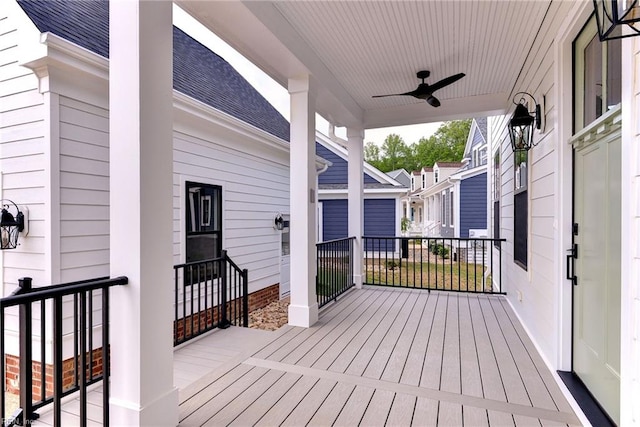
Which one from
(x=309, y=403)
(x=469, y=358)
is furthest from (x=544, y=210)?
(x=309, y=403)

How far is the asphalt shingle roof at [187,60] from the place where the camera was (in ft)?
10.7

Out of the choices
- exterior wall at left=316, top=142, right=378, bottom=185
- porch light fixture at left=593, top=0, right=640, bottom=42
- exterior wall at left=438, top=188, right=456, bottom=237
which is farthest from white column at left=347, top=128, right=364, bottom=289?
exterior wall at left=438, top=188, right=456, bottom=237

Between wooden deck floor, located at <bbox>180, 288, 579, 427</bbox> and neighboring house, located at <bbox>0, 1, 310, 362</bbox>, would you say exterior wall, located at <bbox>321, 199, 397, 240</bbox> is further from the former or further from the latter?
wooden deck floor, located at <bbox>180, 288, 579, 427</bbox>

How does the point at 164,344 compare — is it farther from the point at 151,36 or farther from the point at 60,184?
the point at 60,184

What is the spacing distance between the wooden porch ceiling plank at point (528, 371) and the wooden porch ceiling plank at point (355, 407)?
3.61 ft

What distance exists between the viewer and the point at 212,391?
2.37 m

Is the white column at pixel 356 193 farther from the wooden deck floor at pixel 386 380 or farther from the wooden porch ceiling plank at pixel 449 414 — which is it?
the wooden porch ceiling plank at pixel 449 414

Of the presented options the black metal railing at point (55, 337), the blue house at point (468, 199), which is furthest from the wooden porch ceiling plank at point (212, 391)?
the blue house at point (468, 199)

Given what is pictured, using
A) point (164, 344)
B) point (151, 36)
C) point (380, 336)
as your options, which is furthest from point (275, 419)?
point (151, 36)

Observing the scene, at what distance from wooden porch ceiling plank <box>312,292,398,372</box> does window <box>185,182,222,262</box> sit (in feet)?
8.05

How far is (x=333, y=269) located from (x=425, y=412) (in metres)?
2.95

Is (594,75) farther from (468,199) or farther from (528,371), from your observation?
(468,199)

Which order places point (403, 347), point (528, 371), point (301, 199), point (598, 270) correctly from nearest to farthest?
1. point (598, 270)
2. point (528, 371)
3. point (403, 347)
4. point (301, 199)

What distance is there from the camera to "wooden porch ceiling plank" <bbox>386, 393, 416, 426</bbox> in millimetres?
2012
